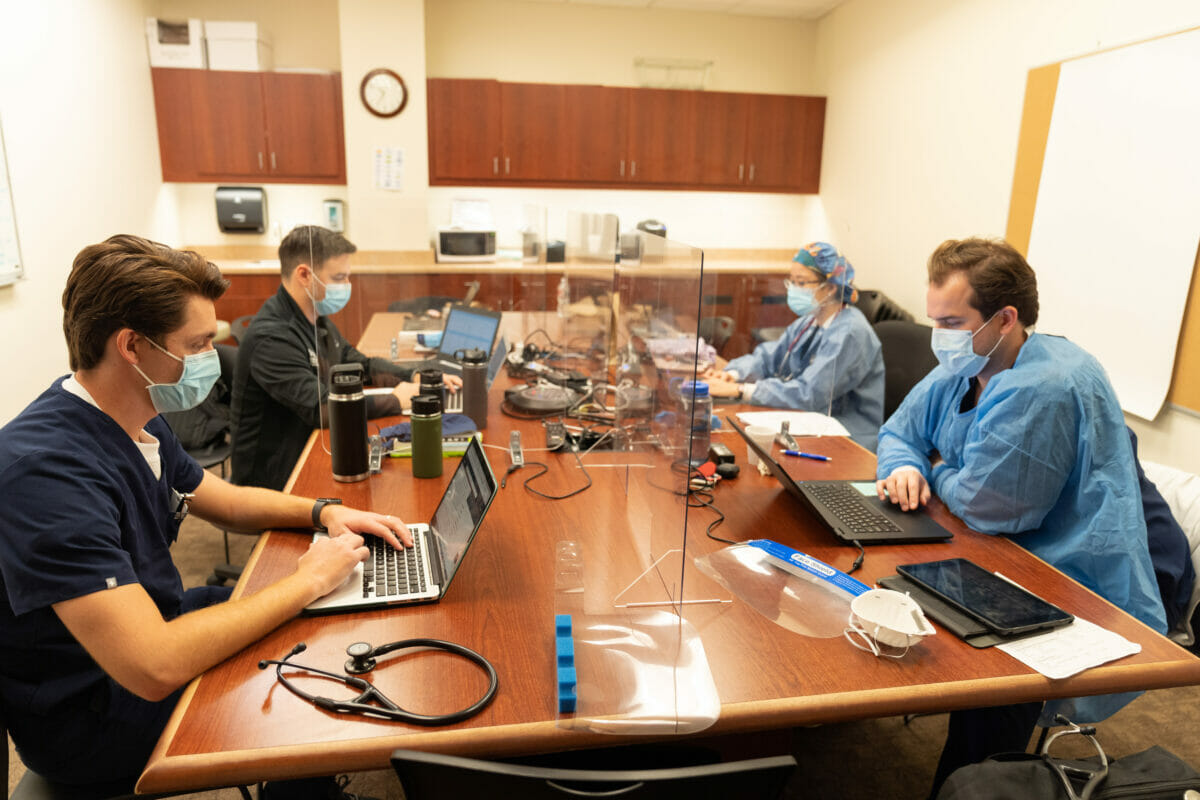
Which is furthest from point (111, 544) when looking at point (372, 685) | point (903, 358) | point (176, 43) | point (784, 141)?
point (784, 141)

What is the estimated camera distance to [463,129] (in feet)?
17.4

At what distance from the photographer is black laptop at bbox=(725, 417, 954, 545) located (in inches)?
61.4

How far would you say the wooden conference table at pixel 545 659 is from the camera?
96cm

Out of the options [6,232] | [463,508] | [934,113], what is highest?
[934,113]

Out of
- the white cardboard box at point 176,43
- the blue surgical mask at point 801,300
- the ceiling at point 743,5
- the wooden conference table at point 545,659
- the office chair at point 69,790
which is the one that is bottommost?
the office chair at point 69,790

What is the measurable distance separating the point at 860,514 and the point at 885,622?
0.48 m

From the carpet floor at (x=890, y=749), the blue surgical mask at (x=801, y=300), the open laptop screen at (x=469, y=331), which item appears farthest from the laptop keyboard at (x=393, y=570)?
the blue surgical mask at (x=801, y=300)

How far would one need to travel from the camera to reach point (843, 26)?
5512 mm

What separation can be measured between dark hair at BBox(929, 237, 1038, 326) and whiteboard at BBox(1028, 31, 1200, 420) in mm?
1619

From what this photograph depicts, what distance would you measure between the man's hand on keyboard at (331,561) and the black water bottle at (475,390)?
0.88 meters

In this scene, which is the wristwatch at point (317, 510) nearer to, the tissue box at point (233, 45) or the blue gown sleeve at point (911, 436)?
the blue gown sleeve at point (911, 436)

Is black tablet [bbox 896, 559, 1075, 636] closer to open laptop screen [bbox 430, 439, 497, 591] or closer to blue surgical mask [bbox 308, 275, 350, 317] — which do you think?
open laptop screen [bbox 430, 439, 497, 591]

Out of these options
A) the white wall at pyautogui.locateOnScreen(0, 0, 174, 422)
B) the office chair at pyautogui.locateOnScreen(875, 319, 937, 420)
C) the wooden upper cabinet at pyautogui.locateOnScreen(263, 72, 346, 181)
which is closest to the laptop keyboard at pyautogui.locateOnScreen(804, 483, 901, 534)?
the office chair at pyautogui.locateOnScreen(875, 319, 937, 420)

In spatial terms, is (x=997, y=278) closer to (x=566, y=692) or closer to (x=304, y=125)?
(x=566, y=692)
